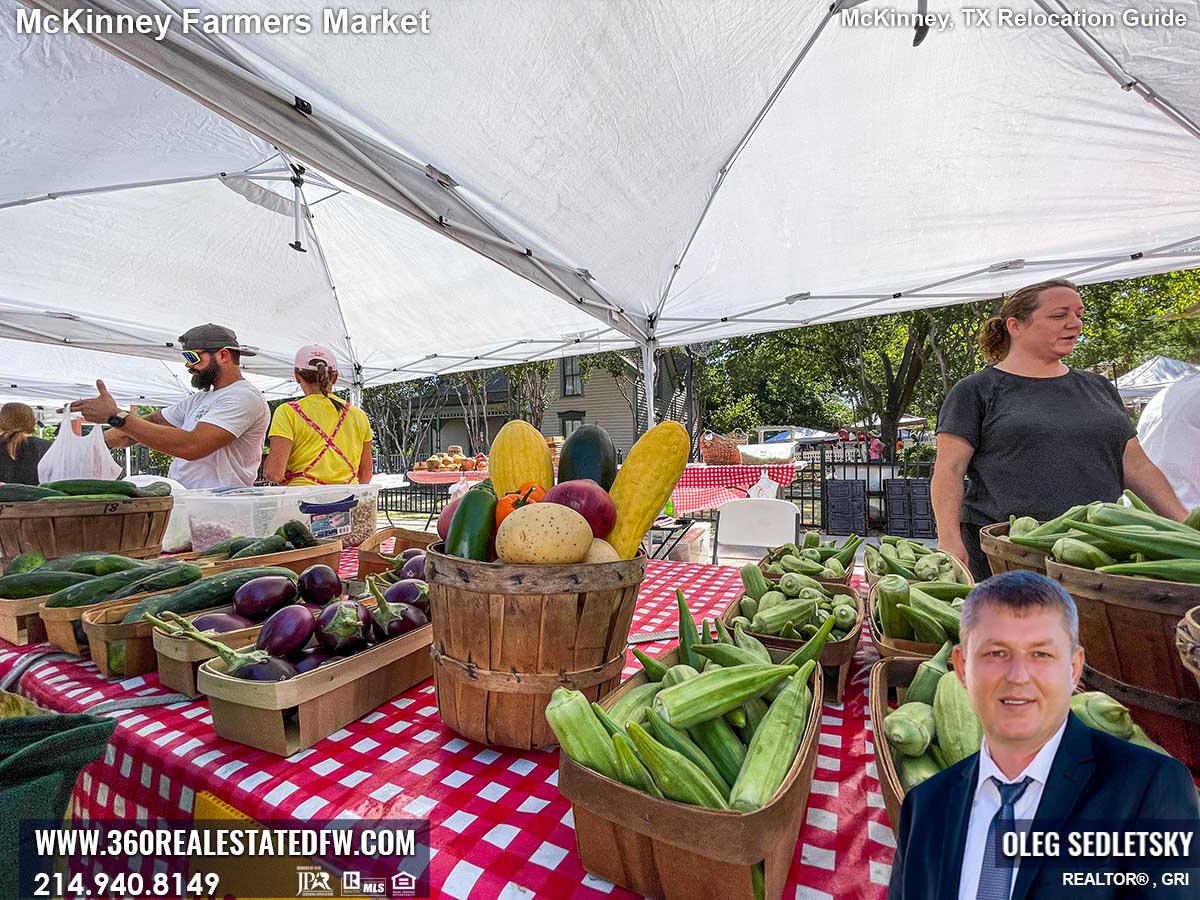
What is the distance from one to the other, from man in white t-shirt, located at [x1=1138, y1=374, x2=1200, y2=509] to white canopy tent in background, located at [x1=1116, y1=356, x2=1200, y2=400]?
52.7 ft

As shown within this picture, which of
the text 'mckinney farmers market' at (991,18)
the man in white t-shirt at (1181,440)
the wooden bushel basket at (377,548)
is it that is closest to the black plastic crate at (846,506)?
the man in white t-shirt at (1181,440)

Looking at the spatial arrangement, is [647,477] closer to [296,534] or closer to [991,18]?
[296,534]


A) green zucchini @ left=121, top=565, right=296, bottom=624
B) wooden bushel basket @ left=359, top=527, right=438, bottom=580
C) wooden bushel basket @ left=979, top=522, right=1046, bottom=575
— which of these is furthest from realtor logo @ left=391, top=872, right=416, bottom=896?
wooden bushel basket @ left=359, top=527, right=438, bottom=580

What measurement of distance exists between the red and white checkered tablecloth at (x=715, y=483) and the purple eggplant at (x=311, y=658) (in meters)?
6.26

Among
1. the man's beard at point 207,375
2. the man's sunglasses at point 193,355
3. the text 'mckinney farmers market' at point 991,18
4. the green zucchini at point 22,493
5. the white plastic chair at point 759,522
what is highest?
the text 'mckinney farmers market' at point 991,18

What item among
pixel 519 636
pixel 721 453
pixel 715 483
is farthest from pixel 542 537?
pixel 721 453

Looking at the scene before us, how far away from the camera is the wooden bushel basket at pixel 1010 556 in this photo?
1.11 meters

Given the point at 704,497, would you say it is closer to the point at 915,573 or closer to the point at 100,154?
the point at 915,573

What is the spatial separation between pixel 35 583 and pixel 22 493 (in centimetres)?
58

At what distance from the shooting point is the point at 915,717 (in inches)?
28.9

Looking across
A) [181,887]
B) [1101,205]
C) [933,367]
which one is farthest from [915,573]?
[933,367]

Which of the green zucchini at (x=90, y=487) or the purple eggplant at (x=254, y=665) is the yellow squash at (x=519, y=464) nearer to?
the purple eggplant at (x=254, y=665)

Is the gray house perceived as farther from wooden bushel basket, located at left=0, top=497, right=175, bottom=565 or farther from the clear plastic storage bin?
wooden bushel basket, located at left=0, top=497, right=175, bottom=565

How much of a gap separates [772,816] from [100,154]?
4989mm
